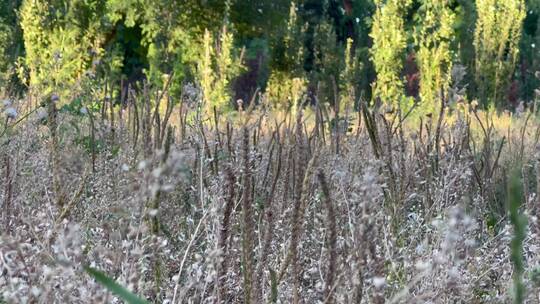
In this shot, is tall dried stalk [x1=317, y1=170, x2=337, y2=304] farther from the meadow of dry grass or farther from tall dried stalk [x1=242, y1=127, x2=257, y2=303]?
tall dried stalk [x1=242, y1=127, x2=257, y2=303]

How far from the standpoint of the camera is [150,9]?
18609 millimetres

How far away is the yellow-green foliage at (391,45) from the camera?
1867cm

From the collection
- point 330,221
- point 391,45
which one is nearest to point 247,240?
point 330,221

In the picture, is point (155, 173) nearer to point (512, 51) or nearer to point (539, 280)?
point (539, 280)

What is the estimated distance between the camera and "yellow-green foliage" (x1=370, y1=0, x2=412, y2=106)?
18.7 meters

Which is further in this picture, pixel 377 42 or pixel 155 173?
pixel 377 42

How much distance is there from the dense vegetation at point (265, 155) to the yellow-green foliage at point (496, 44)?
5 centimetres

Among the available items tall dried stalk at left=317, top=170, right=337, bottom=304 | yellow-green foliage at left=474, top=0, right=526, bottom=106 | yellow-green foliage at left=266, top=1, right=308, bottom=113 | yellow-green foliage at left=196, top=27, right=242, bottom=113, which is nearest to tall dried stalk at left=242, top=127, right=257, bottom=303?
tall dried stalk at left=317, top=170, right=337, bottom=304

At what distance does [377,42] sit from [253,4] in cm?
299

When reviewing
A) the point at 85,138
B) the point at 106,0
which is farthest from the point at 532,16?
the point at 85,138

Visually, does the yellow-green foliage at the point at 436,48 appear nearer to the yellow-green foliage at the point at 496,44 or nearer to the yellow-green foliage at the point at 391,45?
the yellow-green foliage at the point at 391,45

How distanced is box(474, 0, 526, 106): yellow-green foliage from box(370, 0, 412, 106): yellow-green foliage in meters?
1.83

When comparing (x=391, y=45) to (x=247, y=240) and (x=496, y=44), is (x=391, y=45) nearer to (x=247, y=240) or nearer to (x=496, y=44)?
(x=496, y=44)

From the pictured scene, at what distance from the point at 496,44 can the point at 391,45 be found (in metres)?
2.69
